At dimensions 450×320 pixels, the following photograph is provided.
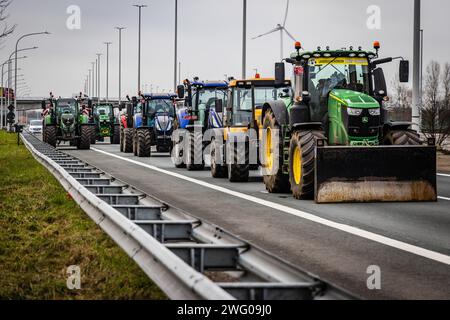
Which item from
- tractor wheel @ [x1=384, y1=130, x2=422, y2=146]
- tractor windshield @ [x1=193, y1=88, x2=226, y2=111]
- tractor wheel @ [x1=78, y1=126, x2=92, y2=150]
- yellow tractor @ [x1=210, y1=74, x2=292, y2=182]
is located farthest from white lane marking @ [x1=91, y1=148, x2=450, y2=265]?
tractor wheel @ [x1=78, y1=126, x2=92, y2=150]

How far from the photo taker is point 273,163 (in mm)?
17641

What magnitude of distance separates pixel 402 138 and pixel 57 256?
8537 millimetres

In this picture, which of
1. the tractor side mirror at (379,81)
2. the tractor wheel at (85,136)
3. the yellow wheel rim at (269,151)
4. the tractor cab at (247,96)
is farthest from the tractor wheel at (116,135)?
the tractor side mirror at (379,81)

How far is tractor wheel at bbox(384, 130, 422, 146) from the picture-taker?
1586 cm

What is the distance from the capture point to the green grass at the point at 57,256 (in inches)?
275

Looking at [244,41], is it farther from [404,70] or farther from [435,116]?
[404,70]

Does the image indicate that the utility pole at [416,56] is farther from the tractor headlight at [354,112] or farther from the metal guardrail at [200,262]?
the metal guardrail at [200,262]

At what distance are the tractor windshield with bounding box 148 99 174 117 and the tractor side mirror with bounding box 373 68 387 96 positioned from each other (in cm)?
2087

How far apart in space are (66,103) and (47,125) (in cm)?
149

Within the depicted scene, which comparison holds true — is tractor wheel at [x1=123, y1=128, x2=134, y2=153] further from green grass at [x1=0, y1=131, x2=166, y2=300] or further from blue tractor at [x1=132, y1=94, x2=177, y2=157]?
green grass at [x1=0, y1=131, x2=166, y2=300]

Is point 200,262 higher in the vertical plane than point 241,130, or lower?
lower

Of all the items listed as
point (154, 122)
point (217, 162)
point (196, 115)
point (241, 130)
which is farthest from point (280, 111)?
point (154, 122)

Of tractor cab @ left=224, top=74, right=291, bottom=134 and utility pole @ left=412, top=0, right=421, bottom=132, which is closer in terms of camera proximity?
tractor cab @ left=224, top=74, right=291, bottom=134

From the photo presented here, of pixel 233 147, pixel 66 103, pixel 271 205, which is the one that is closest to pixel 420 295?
pixel 271 205
